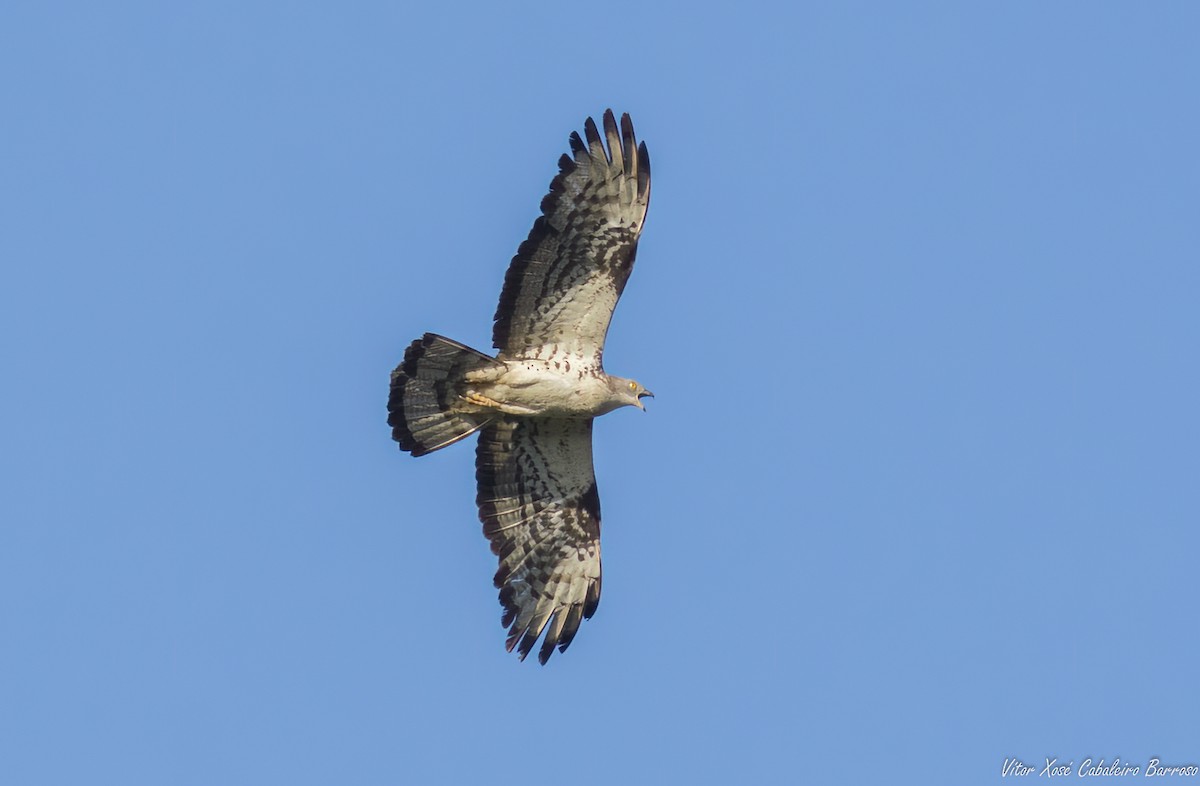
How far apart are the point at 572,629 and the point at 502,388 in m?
2.56

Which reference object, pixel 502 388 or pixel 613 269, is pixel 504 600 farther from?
pixel 613 269

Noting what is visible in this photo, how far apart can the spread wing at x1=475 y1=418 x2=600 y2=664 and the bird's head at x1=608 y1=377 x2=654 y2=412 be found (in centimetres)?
79

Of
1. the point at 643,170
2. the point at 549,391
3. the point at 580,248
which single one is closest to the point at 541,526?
the point at 549,391

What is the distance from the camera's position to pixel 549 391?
17875 millimetres

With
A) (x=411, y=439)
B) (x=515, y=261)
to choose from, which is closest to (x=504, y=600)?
(x=411, y=439)

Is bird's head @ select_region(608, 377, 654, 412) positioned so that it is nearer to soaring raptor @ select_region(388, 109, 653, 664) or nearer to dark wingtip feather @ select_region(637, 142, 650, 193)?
soaring raptor @ select_region(388, 109, 653, 664)

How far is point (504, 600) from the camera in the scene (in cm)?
1894

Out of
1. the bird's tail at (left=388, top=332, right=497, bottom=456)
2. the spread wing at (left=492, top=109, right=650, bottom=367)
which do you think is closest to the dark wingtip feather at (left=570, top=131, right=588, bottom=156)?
the spread wing at (left=492, top=109, right=650, bottom=367)

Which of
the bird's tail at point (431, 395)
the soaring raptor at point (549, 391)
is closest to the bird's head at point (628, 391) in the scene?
the soaring raptor at point (549, 391)

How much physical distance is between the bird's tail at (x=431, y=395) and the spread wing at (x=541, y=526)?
70 centimetres

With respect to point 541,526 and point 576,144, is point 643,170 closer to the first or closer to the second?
point 576,144

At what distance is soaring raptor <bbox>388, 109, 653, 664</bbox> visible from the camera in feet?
56.7

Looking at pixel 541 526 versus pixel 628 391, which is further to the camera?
pixel 541 526

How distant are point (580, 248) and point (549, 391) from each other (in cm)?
138
